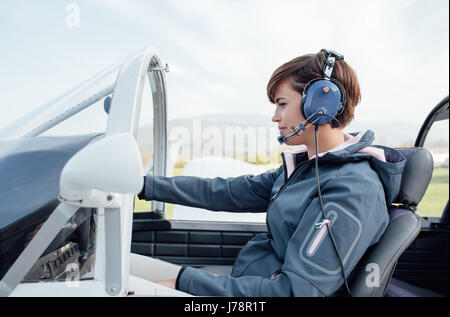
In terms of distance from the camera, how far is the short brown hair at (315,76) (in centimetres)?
115

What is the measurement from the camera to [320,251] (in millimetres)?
903

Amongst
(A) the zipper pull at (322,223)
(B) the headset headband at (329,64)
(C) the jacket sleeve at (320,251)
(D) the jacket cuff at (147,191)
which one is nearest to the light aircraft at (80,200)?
(C) the jacket sleeve at (320,251)

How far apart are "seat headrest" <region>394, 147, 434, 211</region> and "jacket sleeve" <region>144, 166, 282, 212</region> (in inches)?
20.3

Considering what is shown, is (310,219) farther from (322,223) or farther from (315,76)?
(315,76)

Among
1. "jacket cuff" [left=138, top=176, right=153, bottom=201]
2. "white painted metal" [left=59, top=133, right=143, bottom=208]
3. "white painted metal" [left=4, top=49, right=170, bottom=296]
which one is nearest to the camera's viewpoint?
"white painted metal" [left=59, top=133, right=143, bottom=208]

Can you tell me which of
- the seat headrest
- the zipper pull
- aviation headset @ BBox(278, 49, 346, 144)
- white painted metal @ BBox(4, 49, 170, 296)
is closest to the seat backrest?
the seat headrest

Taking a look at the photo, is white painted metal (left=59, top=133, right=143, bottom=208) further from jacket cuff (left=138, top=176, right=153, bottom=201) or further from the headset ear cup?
the headset ear cup

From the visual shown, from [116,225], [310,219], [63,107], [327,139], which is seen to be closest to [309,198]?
[310,219]

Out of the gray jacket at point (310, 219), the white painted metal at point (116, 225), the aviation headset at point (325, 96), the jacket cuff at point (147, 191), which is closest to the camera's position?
the white painted metal at point (116, 225)

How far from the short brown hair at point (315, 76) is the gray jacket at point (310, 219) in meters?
0.11

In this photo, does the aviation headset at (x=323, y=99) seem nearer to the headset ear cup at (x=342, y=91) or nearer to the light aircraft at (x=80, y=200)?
the headset ear cup at (x=342, y=91)

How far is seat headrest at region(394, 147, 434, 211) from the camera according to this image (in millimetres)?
1146
